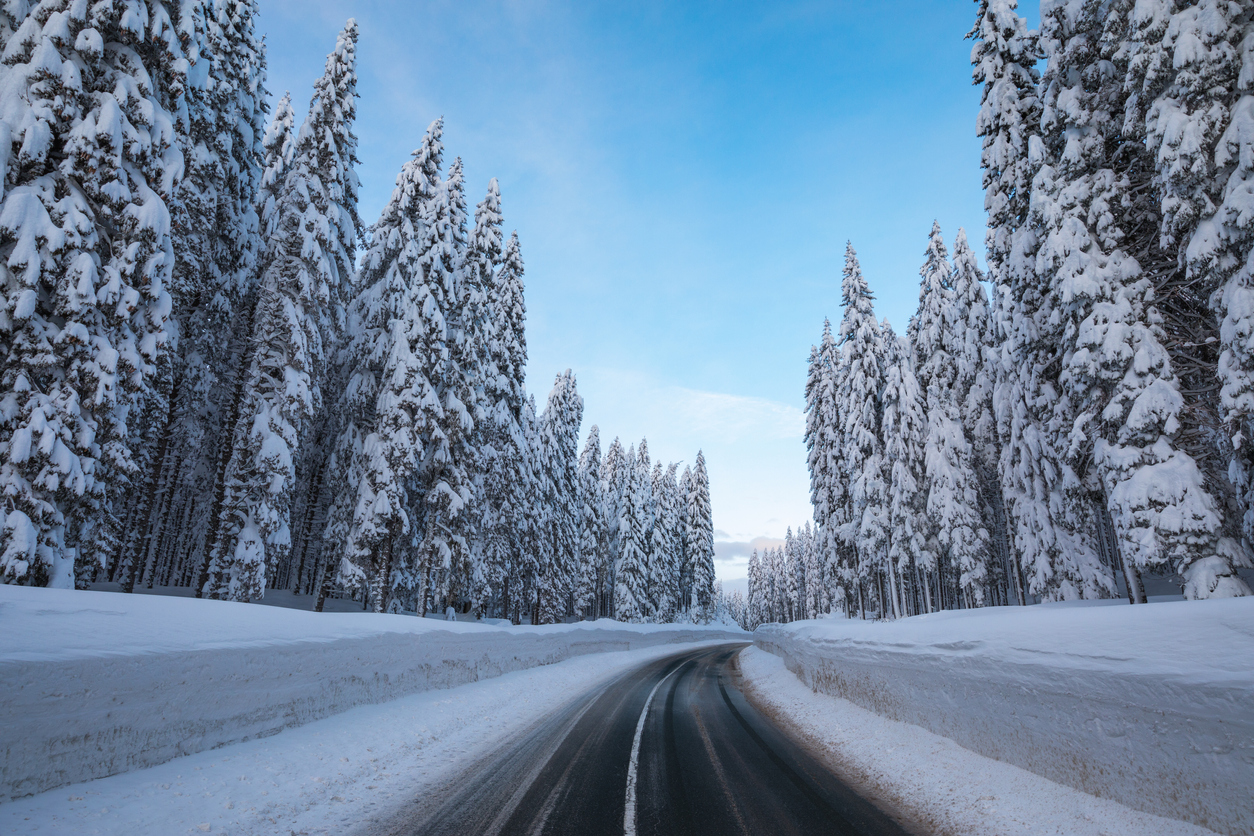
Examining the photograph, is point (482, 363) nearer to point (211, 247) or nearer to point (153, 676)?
point (211, 247)

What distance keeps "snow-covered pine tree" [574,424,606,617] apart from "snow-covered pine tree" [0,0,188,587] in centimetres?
3897

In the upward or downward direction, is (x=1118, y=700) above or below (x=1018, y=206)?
below

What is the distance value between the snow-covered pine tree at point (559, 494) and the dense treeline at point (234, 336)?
6.80 ft

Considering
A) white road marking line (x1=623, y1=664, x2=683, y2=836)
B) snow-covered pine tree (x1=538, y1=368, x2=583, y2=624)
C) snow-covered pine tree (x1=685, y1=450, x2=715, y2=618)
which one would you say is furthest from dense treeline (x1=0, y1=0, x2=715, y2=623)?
snow-covered pine tree (x1=685, y1=450, x2=715, y2=618)

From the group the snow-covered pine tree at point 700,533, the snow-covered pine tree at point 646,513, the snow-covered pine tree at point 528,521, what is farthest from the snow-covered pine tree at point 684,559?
the snow-covered pine tree at point 528,521

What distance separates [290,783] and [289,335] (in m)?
16.0

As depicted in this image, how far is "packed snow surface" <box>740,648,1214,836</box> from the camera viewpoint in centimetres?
507

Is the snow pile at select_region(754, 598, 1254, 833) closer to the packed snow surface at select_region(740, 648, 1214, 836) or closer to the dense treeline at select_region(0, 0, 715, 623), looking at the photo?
the packed snow surface at select_region(740, 648, 1214, 836)

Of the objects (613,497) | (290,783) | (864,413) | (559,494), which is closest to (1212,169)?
(290,783)

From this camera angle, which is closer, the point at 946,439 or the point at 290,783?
the point at 290,783

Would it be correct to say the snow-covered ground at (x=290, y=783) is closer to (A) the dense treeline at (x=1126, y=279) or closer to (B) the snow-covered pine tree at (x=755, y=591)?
(A) the dense treeline at (x=1126, y=279)

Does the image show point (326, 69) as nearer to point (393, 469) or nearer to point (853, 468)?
point (393, 469)

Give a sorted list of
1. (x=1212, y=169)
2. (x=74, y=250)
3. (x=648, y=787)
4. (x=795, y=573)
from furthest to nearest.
Answer: (x=795, y=573), (x=74, y=250), (x=1212, y=169), (x=648, y=787)

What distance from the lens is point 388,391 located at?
→ 68.3 feet
